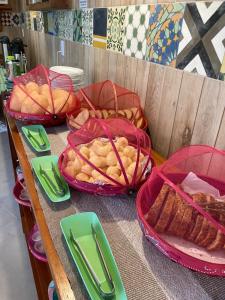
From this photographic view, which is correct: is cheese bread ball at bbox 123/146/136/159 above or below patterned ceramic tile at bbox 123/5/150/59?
below

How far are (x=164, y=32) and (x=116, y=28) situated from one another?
1.29 ft

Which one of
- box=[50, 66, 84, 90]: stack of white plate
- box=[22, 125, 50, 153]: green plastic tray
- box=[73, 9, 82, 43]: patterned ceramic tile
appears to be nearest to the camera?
box=[22, 125, 50, 153]: green plastic tray

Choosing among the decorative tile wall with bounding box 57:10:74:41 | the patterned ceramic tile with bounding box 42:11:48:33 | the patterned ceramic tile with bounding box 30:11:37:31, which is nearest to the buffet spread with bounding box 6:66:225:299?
the decorative tile wall with bounding box 57:10:74:41

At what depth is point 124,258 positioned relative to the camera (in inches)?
21.0

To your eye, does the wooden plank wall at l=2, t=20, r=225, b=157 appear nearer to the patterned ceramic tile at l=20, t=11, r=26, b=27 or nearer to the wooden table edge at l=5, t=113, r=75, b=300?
the wooden table edge at l=5, t=113, r=75, b=300

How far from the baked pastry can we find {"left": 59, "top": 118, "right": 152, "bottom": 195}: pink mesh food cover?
6.2 inches

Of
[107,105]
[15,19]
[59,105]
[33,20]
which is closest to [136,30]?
[107,105]

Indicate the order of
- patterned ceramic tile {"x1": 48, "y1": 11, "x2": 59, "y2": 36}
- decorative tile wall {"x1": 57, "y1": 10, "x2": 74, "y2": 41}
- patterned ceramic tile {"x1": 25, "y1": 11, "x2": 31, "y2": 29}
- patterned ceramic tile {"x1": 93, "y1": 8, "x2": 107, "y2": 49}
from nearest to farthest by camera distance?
patterned ceramic tile {"x1": 93, "y1": 8, "x2": 107, "y2": 49}
decorative tile wall {"x1": 57, "y1": 10, "x2": 74, "y2": 41}
patterned ceramic tile {"x1": 48, "y1": 11, "x2": 59, "y2": 36}
patterned ceramic tile {"x1": 25, "y1": 11, "x2": 31, "y2": 29}

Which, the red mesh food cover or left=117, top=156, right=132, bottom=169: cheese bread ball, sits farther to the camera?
left=117, top=156, right=132, bottom=169: cheese bread ball

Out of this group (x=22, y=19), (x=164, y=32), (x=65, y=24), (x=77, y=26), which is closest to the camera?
(x=164, y=32)

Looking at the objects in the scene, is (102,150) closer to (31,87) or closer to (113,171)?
(113,171)

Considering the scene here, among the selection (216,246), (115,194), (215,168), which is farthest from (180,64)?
(216,246)

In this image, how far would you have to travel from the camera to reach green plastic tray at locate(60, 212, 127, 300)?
0.46m

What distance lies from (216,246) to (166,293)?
0.13m
